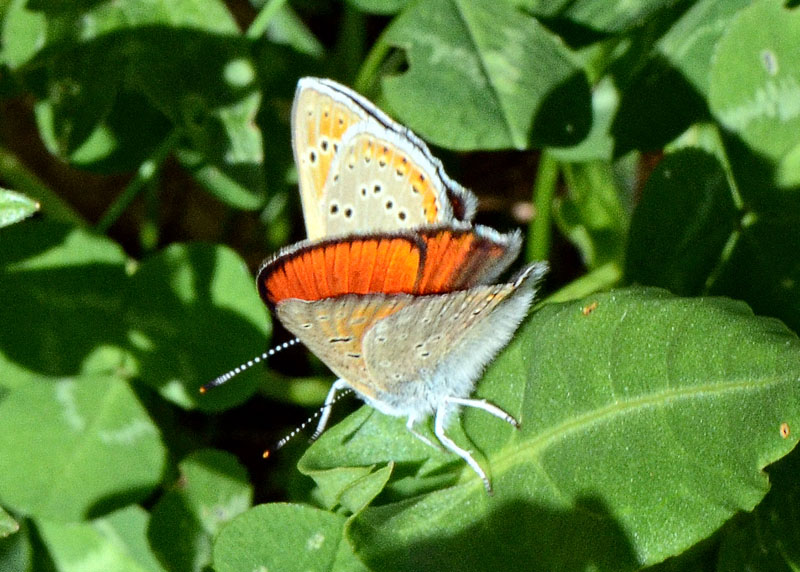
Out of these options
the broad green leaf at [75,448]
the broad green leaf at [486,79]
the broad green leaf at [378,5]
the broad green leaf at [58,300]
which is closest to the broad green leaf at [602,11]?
the broad green leaf at [486,79]

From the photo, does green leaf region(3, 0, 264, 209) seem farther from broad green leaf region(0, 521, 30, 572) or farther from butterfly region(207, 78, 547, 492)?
broad green leaf region(0, 521, 30, 572)

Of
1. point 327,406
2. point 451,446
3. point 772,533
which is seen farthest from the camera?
point 327,406

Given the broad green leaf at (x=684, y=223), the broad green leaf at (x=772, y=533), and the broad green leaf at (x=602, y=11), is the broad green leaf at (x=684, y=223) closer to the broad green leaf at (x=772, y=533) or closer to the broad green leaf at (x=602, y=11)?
the broad green leaf at (x=602, y=11)

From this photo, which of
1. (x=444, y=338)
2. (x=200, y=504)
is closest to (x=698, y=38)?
(x=444, y=338)

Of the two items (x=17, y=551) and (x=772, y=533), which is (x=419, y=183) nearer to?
(x=772, y=533)

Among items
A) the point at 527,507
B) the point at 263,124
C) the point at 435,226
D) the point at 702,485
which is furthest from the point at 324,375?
the point at 702,485

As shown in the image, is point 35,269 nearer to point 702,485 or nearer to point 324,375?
Answer: point 324,375
